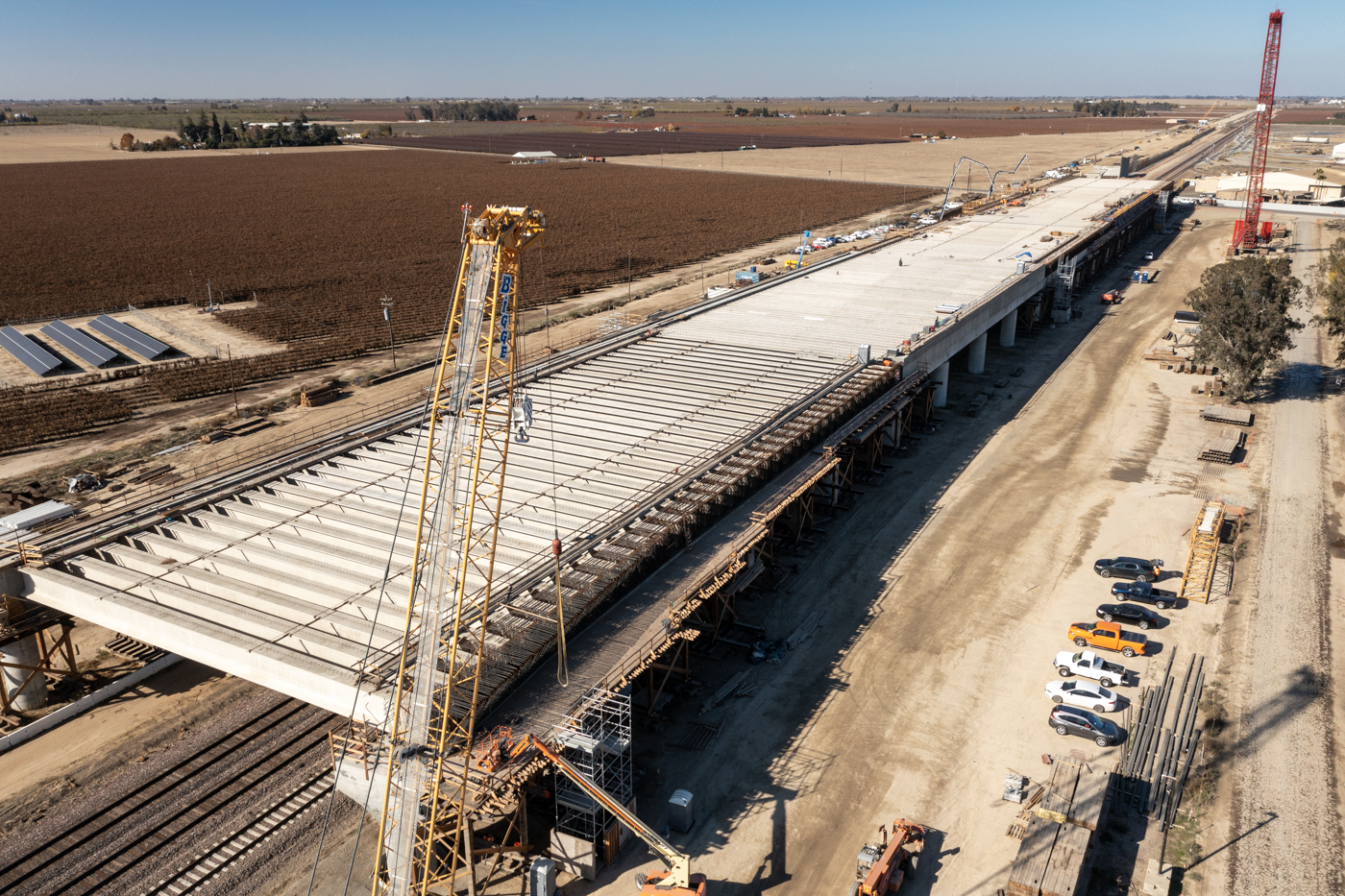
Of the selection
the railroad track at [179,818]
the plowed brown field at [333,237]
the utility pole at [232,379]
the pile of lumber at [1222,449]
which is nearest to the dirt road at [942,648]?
the pile of lumber at [1222,449]

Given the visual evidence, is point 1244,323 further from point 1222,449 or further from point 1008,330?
point 1008,330

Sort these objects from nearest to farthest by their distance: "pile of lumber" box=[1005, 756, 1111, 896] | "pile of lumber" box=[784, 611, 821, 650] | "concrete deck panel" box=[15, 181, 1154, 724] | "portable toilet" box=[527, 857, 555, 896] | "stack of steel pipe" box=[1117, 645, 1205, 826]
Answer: "pile of lumber" box=[1005, 756, 1111, 896]
"portable toilet" box=[527, 857, 555, 896]
"concrete deck panel" box=[15, 181, 1154, 724]
"stack of steel pipe" box=[1117, 645, 1205, 826]
"pile of lumber" box=[784, 611, 821, 650]

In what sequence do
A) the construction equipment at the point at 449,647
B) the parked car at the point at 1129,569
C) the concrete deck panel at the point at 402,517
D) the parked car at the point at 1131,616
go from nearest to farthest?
1. the construction equipment at the point at 449,647
2. the concrete deck panel at the point at 402,517
3. the parked car at the point at 1131,616
4. the parked car at the point at 1129,569

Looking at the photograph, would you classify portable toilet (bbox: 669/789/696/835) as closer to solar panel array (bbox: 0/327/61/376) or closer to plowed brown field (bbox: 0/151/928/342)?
plowed brown field (bbox: 0/151/928/342)

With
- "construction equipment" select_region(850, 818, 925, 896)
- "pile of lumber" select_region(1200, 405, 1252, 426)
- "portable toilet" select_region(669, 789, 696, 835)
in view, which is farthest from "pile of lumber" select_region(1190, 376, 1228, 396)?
"portable toilet" select_region(669, 789, 696, 835)

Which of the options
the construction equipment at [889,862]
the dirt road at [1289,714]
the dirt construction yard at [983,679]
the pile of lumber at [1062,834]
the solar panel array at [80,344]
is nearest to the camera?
the construction equipment at [889,862]

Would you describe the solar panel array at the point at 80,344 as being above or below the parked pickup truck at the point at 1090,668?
above

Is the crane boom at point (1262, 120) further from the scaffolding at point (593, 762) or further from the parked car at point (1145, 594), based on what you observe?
the scaffolding at point (593, 762)

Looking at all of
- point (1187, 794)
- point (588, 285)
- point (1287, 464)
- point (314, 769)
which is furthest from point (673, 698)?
point (588, 285)
